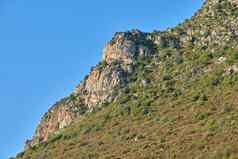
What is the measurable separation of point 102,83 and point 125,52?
755cm

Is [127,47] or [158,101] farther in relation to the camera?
[127,47]

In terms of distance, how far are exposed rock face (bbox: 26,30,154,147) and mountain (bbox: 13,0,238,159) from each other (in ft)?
0.36

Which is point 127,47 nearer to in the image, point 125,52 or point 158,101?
point 125,52

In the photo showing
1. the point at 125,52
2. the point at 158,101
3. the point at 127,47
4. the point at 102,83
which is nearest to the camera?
the point at 158,101

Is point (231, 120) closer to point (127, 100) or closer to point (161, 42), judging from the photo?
point (127, 100)

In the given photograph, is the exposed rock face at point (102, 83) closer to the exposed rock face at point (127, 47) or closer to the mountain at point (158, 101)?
the exposed rock face at point (127, 47)

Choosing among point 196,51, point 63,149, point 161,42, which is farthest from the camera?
point 161,42

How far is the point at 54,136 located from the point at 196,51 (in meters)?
18.9

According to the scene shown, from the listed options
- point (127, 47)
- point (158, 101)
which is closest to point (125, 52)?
point (127, 47)

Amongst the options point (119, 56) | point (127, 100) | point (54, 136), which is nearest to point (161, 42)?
point (119, 56)

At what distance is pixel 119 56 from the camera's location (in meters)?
93.9

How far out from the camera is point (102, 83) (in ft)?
291

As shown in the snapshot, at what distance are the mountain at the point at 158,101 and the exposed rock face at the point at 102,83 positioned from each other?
11cm

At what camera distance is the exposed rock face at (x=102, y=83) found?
285 feet
